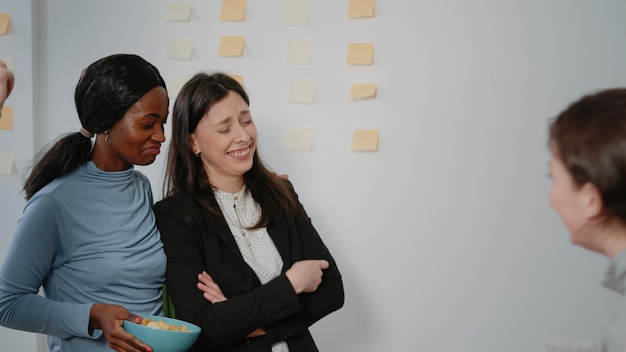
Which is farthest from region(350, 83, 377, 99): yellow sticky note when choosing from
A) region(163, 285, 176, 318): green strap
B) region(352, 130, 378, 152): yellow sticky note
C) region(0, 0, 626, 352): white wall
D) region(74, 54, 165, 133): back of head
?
region(163, 285, 176, 318): green strap

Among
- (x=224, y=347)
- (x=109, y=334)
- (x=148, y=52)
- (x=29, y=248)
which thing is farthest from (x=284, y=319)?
(x=148, y=52)

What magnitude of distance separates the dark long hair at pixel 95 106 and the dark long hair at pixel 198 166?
0.26m

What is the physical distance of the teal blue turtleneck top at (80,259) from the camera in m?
1.62

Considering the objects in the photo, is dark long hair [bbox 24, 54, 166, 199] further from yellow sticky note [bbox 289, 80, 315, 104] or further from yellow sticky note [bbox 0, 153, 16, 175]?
yellow sticky note [bbox 0, 153, 16, 175]

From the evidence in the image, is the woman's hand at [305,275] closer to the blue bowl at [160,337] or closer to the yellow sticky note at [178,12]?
the blue bowl at [160,337]

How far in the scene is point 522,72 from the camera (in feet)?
8.45

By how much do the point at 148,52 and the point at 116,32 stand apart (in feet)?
0.57

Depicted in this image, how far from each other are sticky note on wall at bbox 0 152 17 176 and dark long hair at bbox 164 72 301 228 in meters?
1.13

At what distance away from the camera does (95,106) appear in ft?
5.70

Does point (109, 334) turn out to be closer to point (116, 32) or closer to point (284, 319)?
point (284, 319)

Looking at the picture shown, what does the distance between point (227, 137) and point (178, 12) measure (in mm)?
1112

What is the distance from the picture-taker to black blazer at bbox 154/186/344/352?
176cm

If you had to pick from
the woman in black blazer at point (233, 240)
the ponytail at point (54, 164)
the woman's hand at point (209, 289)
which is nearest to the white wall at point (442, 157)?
the woman in black blazer at point (233, 240)

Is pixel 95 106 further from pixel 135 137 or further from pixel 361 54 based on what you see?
pixel 361 54
